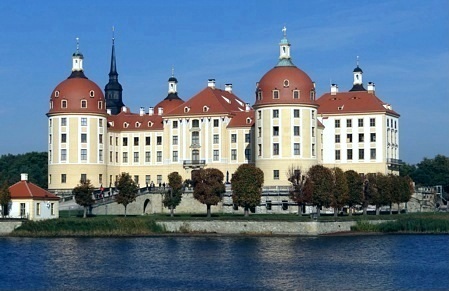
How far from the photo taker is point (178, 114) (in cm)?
9581

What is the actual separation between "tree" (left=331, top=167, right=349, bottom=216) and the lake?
765cm

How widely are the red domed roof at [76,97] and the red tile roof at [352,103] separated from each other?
67.3 ft

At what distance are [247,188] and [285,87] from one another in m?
14.1

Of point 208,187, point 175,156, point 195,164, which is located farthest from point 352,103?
point 208,187

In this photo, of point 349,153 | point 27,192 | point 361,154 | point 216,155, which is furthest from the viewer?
point 349,153

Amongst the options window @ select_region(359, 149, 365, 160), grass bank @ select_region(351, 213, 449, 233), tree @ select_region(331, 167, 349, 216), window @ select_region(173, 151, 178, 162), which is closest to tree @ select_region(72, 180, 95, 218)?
tree @ select_region(331, 167, 349, 216)

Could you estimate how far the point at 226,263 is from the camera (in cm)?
5284

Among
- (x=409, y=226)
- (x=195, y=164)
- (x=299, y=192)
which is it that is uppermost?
(x=195, y=164)

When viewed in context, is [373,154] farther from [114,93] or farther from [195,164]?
[114,93]

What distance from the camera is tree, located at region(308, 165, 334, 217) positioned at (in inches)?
2975

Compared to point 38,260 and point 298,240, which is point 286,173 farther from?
point 38,260

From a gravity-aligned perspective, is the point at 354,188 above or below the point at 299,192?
above

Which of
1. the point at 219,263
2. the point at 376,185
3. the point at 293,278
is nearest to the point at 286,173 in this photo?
the point at 376,185

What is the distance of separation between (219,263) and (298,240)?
1445 centimetres
